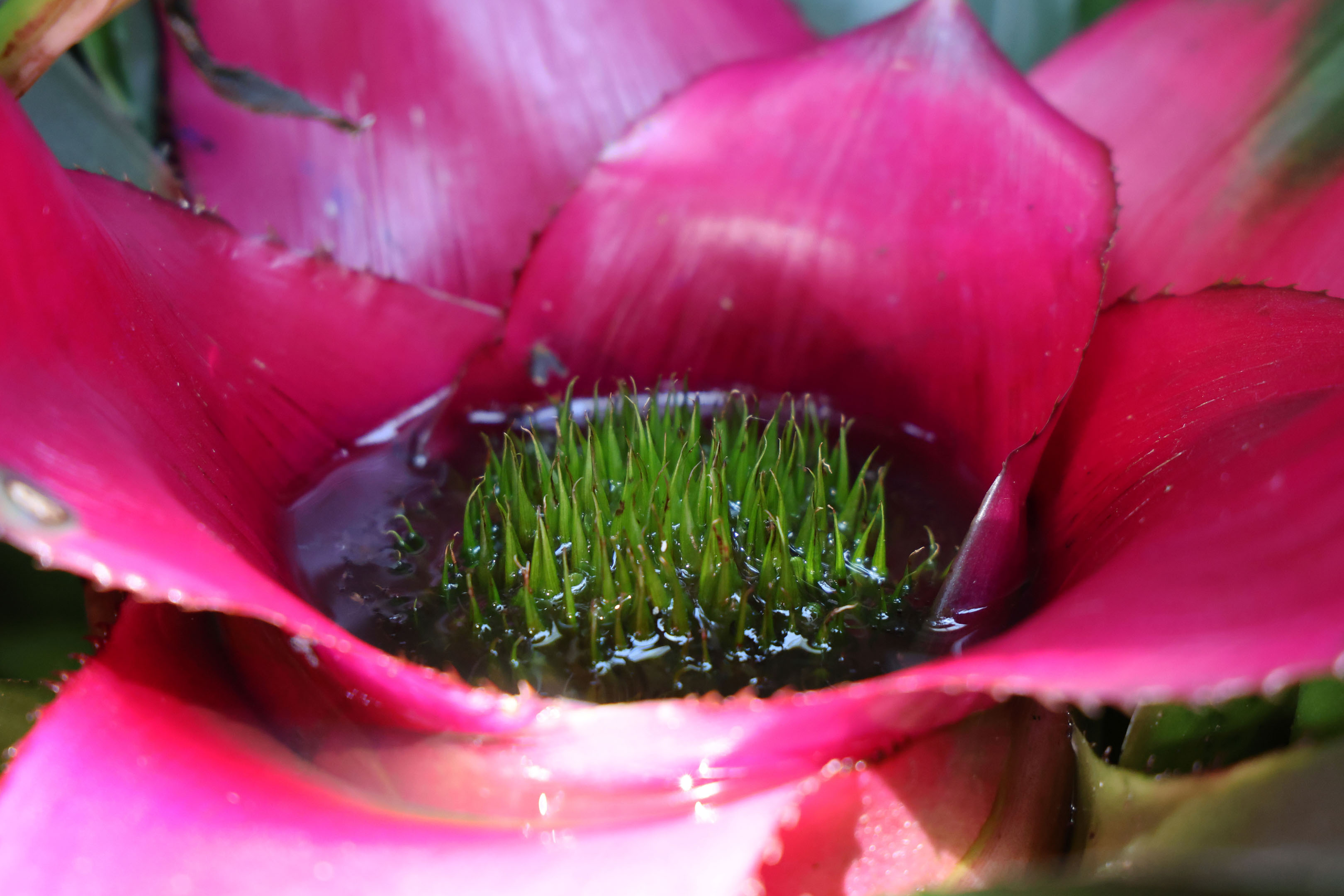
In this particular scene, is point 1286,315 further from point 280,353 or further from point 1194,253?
point 280,353

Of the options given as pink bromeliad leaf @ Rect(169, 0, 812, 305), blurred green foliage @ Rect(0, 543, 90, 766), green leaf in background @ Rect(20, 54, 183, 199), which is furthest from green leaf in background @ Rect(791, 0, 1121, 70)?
blurred green foliage @ Rect(0, 543, 90, 766)

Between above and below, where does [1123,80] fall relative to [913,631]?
above

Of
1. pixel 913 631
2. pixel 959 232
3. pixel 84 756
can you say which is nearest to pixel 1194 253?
pixel 959 232

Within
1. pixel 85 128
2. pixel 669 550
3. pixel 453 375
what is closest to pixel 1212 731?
pixel 669 550

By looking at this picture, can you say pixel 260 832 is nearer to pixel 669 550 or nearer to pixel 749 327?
pixel 669 550

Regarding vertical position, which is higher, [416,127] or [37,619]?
[416,127]
